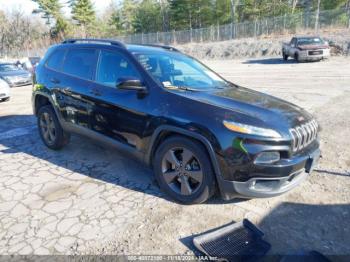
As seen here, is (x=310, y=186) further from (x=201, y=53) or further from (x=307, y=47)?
(x=201, y=53)

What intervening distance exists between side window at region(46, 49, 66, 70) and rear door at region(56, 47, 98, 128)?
0.14 m

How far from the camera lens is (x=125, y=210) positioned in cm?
339

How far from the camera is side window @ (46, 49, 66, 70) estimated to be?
501 cm

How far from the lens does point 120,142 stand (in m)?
3.93

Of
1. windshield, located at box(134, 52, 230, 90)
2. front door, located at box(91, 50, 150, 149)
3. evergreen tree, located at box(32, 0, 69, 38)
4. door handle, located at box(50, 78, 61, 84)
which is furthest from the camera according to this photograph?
evergreen tree, located at box(32, 0, 69, 38)

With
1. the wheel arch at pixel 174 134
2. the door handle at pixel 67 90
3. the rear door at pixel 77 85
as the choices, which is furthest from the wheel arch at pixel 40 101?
the wheel arch at pixel 174 134

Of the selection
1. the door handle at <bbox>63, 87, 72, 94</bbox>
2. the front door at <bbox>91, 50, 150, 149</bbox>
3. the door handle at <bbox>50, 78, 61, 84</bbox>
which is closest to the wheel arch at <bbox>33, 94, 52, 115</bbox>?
the door handle at <bbox>50, 78, 61, 84</bbox>

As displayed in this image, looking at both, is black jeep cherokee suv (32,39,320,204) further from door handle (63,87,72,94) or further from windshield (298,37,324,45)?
windshield (298,37,324,45)

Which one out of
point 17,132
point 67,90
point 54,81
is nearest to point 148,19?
point 17,132

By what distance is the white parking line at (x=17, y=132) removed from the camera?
621 centimetres

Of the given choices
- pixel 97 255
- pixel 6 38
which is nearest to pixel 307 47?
pixel 97 255

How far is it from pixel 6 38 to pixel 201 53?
177ft

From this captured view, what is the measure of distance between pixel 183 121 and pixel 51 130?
9.94ft

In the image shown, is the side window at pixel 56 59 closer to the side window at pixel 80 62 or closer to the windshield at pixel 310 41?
the side window at pixel 80 62
